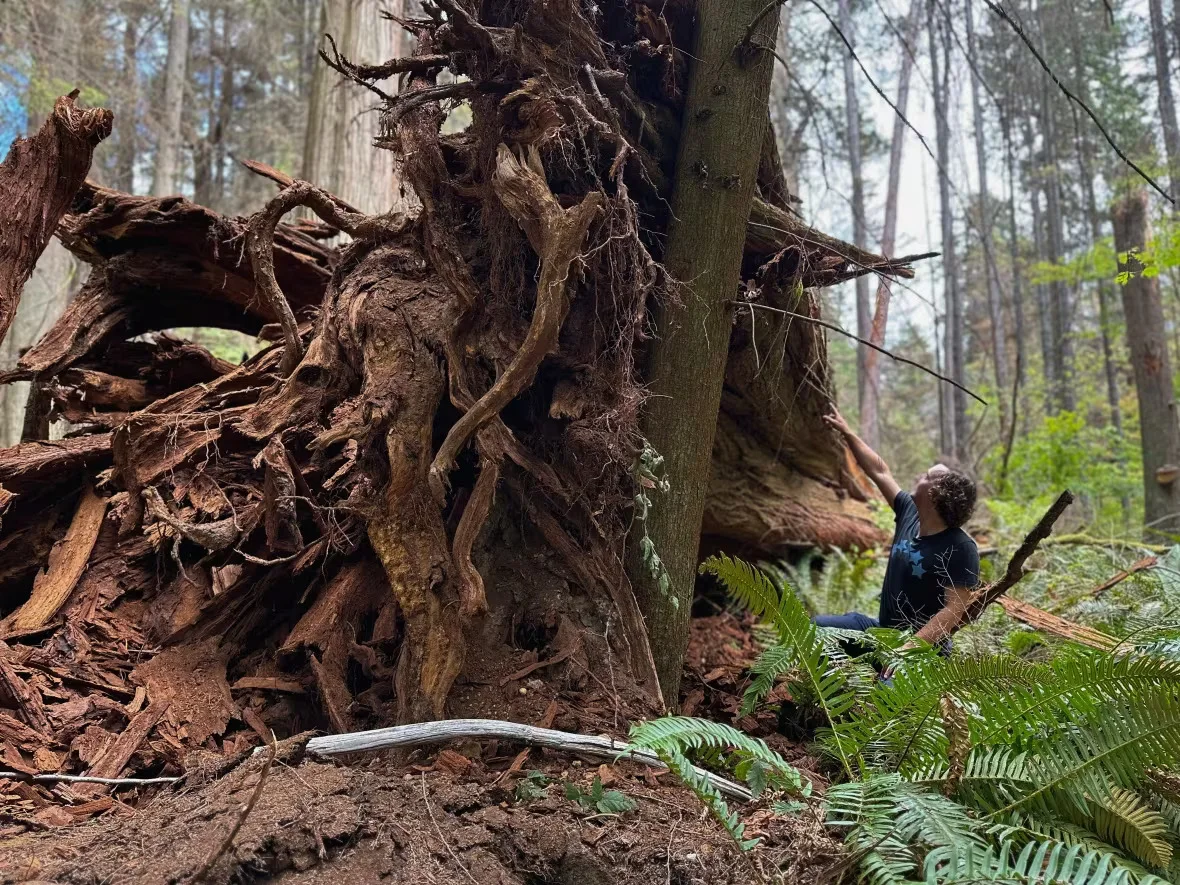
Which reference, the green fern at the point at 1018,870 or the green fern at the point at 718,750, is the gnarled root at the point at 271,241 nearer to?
the green fern at the point at 718,750

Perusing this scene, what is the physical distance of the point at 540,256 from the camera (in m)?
2.78

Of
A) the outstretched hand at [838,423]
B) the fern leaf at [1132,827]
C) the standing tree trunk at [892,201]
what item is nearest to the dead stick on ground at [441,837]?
the fern leaf at [1132,827]

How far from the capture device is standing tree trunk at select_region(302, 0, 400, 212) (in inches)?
262

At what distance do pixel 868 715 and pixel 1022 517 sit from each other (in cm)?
715

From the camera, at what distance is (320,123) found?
22.8 feet

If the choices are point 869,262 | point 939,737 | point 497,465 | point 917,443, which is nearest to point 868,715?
point 939,737

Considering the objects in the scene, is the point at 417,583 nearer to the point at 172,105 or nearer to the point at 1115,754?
the point at 1115,754

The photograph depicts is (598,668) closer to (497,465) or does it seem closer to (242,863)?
(497,465)

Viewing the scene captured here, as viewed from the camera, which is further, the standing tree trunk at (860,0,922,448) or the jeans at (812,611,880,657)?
the standing tree trunk at (860,0,922,448)

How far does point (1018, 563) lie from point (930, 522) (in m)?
0.98

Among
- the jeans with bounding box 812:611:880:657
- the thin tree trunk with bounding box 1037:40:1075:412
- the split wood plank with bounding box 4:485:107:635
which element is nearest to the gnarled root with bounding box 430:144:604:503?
the split wood plank with bounding box 4:485:107:635

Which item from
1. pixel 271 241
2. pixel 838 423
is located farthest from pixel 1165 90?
pixel 271 241

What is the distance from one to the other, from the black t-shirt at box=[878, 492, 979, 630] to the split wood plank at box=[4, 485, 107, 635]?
4152 mm

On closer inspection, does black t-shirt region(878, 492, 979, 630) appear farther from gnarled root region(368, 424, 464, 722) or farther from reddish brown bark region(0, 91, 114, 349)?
reddish brown bark region(0, 91, 114, 349)
